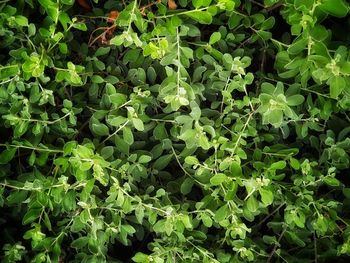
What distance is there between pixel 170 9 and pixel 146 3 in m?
0.12

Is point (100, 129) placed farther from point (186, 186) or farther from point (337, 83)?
point (337, 83)

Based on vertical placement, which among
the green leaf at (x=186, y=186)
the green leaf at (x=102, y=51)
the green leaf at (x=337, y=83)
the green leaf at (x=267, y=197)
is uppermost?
the green leaf at (x=337, y=83)

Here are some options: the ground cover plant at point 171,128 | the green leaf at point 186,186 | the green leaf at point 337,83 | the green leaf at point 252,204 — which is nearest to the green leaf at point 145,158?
the ground cover plant at point 171,128

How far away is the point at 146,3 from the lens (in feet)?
4.77

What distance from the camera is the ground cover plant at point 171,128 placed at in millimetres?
1280

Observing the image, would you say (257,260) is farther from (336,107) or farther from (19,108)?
(19,108)

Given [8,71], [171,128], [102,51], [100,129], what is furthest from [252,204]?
[8,71]

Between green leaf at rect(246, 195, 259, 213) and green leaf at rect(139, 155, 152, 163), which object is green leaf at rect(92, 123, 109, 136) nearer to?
green leaf at rect(139, 155, 152, 163)

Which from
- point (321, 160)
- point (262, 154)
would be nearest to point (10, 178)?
point (262, 154)

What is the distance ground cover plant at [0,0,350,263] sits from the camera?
4.20 feet

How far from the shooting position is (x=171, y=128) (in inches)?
56.1

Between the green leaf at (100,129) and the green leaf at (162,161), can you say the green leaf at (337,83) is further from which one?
the green leaf at (100,129)

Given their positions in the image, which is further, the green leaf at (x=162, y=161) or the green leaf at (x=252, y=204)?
the green leaf at (x=162, y=161)

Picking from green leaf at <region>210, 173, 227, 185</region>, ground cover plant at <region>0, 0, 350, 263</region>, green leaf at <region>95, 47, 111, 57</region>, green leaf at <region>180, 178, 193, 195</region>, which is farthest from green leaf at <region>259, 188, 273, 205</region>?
green leaf at <region>95, 47, 111, 57</region>
